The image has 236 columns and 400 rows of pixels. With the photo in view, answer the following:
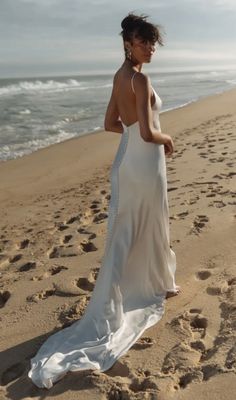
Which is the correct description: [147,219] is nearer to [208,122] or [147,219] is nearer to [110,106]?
[110,106]

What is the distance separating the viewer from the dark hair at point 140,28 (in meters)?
3.27

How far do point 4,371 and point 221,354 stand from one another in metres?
1.43

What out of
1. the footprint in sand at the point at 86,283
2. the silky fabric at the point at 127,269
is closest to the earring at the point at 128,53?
the silky fabric at the point at 127,269

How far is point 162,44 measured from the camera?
3379 millimetres

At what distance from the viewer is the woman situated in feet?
10.8

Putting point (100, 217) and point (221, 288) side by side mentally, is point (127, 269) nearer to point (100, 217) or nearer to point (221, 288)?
point (221, 288)

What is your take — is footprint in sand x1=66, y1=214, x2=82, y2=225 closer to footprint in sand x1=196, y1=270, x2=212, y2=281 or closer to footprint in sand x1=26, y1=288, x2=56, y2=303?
footprint in sand x1=26, y1=288, x2=56, y2=303

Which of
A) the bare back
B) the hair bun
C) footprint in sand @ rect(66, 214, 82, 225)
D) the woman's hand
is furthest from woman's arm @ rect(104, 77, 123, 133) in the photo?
footprint in sand @ rect(66, 214, 82, 225)

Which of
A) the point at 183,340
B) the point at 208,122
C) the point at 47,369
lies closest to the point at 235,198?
the point at 183,340

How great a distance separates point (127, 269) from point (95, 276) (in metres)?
0.85

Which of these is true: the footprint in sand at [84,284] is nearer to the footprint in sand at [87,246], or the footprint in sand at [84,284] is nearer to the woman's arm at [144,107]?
the footprint in sand at [87,246]

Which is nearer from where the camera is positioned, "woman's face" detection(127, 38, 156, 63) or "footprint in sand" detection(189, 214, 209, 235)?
"woman's face" detection(127, 38, 156, 63)

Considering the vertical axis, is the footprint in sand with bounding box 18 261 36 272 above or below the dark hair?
below

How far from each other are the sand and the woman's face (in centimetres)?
189
